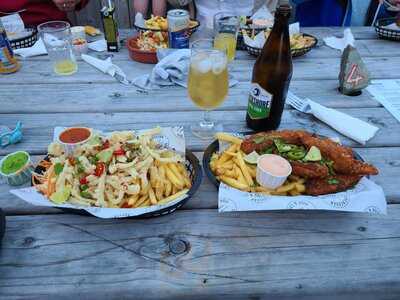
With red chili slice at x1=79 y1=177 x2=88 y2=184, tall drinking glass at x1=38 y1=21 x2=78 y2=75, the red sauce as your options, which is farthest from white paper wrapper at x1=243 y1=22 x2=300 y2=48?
red chili slice at x1=79 y1=177 x2=88 y2=184

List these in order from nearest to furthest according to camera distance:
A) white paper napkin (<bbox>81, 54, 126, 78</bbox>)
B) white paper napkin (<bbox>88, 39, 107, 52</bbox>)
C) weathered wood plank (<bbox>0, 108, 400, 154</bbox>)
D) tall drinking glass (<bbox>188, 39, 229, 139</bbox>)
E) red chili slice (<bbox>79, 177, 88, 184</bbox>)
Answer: red chili slice (<bbox>79, 177, 88, 184</bbox>)
tall drinking glass (<bbox>188, 39, 229, 139</bbox>)
weathered wood plank (<bbox>0, 108, 400, 154</bbox>)
white paper napkin (<bbox>81, 54, 126, 78</bbox>)
white paper napkin (<bbox>88, 39, 107, 52</bbox>)

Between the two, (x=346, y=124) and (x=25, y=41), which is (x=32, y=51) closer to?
(x=25, y=41)

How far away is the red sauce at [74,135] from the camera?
999 mm

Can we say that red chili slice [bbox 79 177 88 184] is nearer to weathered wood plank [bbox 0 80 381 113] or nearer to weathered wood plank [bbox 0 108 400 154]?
weathered wood plank [bbox 0 108 400 154]

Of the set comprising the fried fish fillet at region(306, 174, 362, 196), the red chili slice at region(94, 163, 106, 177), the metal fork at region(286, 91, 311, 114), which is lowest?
the metal fork at region(286, 91, 311, 114)

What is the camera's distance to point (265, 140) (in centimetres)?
100

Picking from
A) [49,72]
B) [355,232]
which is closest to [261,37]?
[49,72]

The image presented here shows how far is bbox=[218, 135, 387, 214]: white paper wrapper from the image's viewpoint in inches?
33.3

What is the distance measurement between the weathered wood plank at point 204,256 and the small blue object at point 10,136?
1.27ft

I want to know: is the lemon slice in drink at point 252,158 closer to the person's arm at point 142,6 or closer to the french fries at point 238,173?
the french fries at point 238,173

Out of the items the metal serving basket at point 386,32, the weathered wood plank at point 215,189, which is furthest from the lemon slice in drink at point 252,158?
the metal serving basket at point 386,32

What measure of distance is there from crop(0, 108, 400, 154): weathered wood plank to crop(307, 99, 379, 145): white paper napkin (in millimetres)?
20

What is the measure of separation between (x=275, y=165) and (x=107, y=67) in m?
1.13

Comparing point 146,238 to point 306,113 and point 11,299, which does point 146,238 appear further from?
point 306,113
